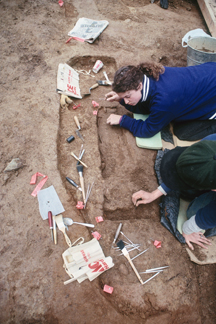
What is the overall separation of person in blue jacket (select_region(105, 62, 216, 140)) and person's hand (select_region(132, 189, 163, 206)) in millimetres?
878

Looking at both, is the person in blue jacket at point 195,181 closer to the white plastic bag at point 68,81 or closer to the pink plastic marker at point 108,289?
the pink plastic marker at point 108,289

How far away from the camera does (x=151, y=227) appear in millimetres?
2396

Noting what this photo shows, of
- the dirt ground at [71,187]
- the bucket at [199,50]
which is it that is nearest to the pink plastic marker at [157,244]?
the dirt ground at [71,187]

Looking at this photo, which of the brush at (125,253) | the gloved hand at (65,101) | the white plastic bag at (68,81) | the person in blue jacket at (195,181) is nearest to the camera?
the person in blue jacket at (195,181)

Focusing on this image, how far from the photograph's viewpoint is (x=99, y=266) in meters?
2.00

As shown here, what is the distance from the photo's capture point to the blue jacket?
8.05 ft

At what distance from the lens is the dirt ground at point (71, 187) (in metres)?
1.91

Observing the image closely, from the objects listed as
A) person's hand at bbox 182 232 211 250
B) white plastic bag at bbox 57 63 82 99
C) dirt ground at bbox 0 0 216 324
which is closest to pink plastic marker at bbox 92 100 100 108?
dirt ground at bbox 0 0 216 324

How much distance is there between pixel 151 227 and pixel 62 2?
4.85 metres

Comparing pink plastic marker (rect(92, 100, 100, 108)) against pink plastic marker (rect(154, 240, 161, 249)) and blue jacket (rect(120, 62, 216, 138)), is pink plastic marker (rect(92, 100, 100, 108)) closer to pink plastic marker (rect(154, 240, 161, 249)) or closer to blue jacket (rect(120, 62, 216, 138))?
blue jacket (rect(120, 62, 216, 138))

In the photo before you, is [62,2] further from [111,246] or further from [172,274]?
[172,274]

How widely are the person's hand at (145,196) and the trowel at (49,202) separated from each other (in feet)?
2.75

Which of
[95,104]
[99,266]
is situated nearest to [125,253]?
[99,266]

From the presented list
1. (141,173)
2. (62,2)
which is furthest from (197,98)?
(62,2)
